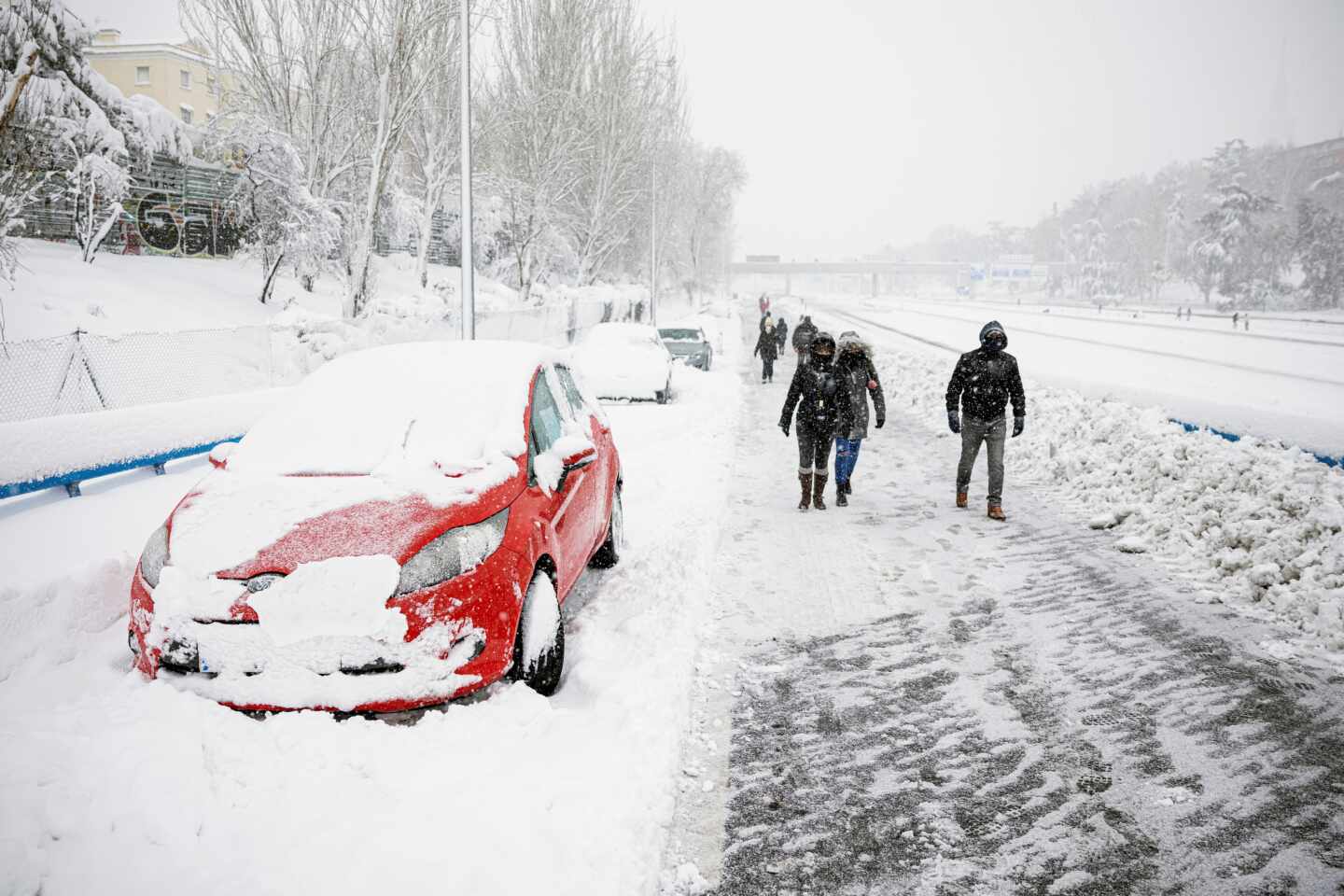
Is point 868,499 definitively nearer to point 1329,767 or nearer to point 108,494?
point 1329,767

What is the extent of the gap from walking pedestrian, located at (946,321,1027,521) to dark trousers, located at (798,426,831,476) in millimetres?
1219

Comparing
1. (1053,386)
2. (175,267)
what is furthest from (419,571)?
(175,267)

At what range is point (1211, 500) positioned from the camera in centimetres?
677

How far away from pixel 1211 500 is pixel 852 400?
3.17 m

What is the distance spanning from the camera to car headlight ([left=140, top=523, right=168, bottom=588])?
348 cm

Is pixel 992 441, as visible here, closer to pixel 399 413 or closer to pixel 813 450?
pixel 813 450

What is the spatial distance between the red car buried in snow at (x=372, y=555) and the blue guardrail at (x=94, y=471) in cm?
354

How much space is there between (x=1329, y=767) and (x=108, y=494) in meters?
8.63

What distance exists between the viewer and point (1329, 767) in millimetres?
3436

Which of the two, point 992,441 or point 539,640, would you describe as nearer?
point 539,640

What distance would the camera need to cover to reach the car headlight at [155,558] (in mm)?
3482

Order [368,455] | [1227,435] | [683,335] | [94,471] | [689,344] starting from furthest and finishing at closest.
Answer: [683,335], [689,344], [1227,435], [94,471], [368,455]

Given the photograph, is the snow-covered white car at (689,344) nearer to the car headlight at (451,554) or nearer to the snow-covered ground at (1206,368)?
the snow-covered ground at (1206,368)

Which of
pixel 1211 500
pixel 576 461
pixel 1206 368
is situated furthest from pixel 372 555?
pixel 1206 368
